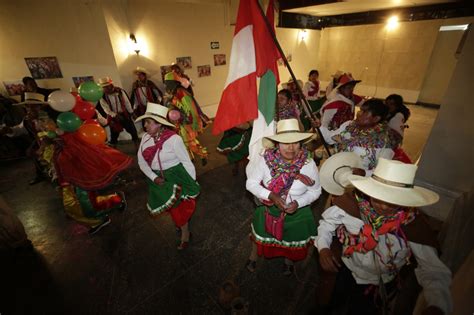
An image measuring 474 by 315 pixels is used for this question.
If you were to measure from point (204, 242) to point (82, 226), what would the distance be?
7.06 feet

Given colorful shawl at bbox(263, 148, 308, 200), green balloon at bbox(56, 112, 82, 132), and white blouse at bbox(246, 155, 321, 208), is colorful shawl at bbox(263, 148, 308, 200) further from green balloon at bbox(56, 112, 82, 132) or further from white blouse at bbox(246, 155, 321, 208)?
green balloon at bbox(56, 112, 82, 132)

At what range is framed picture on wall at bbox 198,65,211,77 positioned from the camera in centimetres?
852

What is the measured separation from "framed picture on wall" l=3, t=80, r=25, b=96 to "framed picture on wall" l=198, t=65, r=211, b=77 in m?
5.45

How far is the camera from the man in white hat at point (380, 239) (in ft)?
4.42

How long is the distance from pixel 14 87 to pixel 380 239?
8844mm

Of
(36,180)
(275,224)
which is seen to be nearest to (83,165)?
(275,224)

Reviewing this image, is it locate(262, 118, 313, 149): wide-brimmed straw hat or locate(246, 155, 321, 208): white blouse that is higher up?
locate(262, 118, 313, 149): wide-brimmed straw hat

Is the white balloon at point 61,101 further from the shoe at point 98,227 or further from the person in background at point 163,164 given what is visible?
the shoe at point 98,227

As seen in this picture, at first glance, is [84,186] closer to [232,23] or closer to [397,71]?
[232,23]

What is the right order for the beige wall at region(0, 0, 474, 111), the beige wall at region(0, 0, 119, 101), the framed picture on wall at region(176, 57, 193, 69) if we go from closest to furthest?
the beige wall at region(0, 0, 119, 101) → the beige wall at region(0, 0, 474, 111) → the framed picture on wall at region(176, 57, 193, 69)

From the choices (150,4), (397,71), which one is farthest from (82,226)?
(397,71)

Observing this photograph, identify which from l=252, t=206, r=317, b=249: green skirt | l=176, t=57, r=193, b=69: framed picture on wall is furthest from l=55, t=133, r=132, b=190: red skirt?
l=176, t=57, r=193, b=69: framed picture on wall

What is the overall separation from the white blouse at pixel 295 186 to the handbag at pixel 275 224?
23cm

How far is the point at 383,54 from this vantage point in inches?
448
